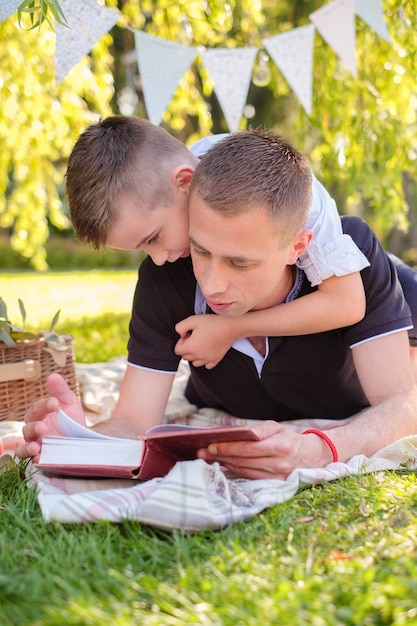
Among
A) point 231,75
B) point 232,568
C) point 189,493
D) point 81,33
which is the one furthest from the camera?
point 231,75

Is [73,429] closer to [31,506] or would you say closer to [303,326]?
[31,506]

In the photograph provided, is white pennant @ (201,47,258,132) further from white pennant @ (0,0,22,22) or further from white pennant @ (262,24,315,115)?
white pennant @ (0,0,22,22)

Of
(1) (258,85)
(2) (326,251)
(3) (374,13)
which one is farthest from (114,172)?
(1) (258,85)

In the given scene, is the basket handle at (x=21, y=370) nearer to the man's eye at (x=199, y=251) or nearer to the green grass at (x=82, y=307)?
the green grass at (x=82, y=307)

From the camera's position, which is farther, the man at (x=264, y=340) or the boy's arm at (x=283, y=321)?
the boy's arm at (x=283, y=321)

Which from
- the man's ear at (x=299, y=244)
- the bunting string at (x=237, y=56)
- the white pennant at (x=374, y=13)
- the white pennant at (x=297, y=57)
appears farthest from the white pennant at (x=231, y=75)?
the man's ear at (x=299, y=244)

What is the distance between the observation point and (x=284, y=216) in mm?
2086

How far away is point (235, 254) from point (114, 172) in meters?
0.51

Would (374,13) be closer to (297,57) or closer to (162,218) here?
(297,57)

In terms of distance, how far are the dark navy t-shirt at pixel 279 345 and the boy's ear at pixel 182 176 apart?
28cm

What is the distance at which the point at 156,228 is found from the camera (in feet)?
7.39

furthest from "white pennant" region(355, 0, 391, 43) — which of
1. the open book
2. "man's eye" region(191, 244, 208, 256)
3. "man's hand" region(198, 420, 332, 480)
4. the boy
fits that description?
the open book

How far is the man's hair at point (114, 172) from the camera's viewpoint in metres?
2.26

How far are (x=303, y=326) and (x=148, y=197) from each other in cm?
62
